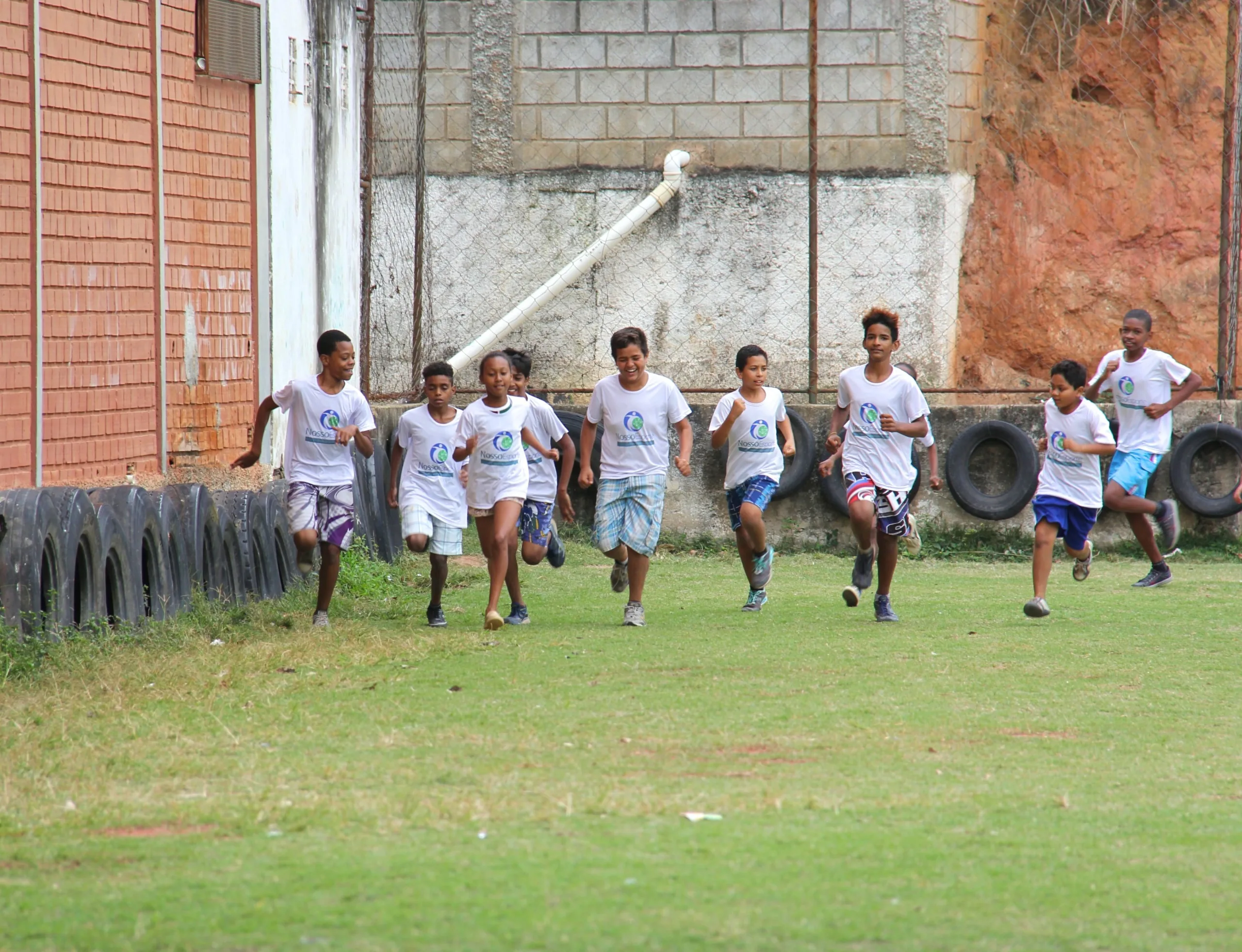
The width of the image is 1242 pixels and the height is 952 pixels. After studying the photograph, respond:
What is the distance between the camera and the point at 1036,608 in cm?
884

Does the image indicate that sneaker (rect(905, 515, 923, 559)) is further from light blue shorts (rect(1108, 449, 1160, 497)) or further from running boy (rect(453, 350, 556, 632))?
running boy (rect(453, 350, 556, 632))

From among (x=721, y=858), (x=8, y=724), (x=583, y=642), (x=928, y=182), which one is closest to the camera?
(x=721, y=858)

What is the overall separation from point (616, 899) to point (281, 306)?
865cm

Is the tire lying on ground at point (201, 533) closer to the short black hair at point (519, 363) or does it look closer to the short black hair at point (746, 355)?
the short black hair at point (519, 363)

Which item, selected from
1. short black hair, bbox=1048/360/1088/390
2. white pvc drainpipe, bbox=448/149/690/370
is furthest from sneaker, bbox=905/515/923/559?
white pvc drainpipe, bbox=448/149/690/370

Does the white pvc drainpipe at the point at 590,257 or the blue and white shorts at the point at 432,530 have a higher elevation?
the white pvc drainpipe at the point at 590,257

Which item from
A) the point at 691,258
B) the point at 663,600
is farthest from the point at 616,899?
the point at 691,258

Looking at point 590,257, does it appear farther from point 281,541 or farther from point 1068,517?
point 1068,517

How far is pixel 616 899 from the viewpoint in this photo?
3.72 metres

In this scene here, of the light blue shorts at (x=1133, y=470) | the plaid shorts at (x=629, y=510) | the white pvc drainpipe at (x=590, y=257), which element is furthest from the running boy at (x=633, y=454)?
the white pvc drainpipe at (x=590, y=257)

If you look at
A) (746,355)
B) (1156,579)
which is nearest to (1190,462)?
(1156,579)

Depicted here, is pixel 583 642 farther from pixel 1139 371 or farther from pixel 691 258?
pixel 691 258

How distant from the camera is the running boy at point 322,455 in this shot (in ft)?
28.4

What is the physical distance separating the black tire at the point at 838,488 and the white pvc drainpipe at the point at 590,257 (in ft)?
11.4
